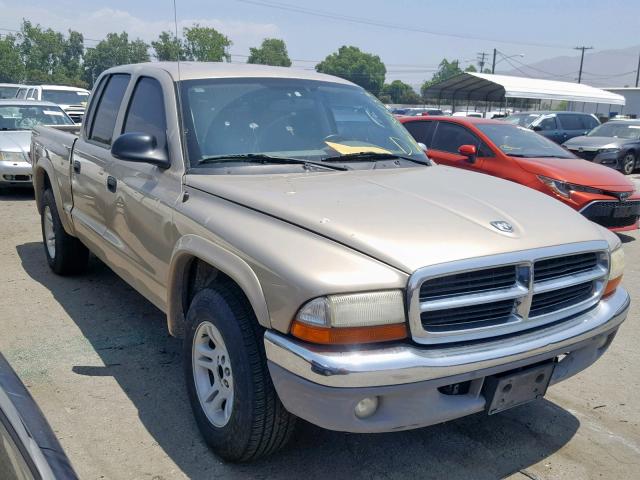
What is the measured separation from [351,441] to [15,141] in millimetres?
9290

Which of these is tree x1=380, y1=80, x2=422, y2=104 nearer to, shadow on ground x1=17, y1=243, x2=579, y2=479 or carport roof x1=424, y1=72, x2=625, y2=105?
carport roof x1=424, y1=72, x2=625, y2=105

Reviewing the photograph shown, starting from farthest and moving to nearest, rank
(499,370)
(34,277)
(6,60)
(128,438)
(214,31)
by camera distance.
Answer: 1. (6,60)
2. (214,31)
3. (34,277)
4. (128,438)
5. (499,370)

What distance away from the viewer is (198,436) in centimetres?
314

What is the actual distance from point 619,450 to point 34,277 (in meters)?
5.10

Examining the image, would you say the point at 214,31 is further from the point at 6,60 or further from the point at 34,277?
the point at 34,277

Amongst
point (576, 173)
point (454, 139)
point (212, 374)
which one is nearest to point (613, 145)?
point (454, 139)

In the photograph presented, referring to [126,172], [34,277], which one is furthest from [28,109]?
[126,172]

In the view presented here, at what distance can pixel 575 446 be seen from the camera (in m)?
3.15

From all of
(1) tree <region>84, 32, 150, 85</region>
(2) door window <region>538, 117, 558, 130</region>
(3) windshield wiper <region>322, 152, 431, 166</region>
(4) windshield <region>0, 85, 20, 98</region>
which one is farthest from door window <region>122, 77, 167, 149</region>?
(1) tree <region>84, 32, 150, 85</region>

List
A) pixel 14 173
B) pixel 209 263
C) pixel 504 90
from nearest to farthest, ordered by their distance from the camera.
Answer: pixel 209 263 < pixel 14 173 < pixel 504 90

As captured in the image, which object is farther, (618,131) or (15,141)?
(618,131)

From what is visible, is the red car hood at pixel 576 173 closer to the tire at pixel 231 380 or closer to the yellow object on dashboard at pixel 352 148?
the yellow object on dashboard at pixel 352 148

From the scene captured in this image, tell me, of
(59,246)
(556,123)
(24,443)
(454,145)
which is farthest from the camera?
(556,123)

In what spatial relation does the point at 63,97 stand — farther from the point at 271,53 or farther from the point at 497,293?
the point at 271,53
